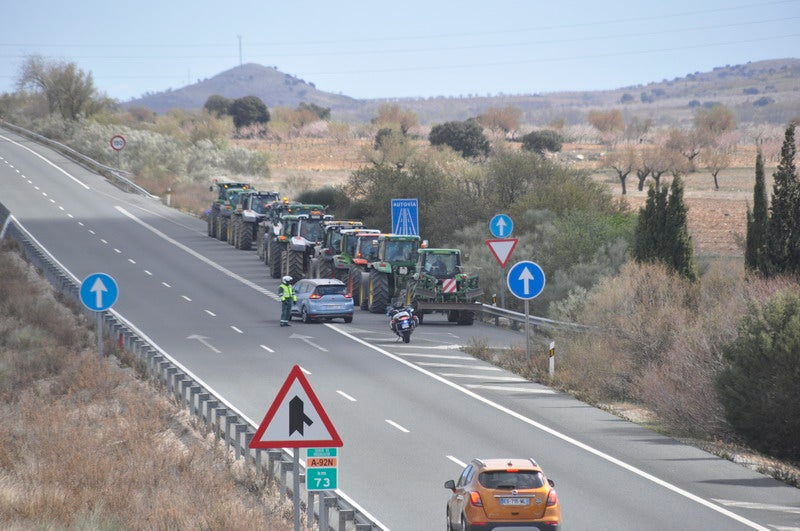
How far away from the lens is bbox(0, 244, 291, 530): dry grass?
14.8 m

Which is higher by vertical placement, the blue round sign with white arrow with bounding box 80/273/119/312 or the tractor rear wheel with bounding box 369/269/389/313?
the blue round sign with white arrow with bounding box 80/273/119/312

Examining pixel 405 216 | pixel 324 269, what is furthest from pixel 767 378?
pixel 405 216

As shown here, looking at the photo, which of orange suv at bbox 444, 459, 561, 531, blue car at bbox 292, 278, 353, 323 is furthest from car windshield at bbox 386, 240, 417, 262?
orange suv at bbox 444, 459, 561, 531

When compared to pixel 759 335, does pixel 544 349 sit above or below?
below

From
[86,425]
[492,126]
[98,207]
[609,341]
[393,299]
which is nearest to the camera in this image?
[86,425]

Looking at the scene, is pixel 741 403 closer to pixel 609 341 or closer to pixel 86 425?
pixel 609 341

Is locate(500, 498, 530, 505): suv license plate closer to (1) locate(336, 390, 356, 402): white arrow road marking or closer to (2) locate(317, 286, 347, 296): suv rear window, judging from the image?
(1) locate(336, 390, 356, 402): white arrow road marking

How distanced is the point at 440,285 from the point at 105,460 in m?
20.4

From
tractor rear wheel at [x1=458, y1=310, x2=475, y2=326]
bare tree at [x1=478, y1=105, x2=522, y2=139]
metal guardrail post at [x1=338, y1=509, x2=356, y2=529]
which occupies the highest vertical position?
bare tree at [x1=478, y1=105, x2=522, y2=139]

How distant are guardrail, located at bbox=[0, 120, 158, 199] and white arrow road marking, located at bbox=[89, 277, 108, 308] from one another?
50876mm

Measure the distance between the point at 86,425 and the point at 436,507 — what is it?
669 centimetres

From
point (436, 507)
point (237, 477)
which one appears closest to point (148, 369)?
point (237, 477)

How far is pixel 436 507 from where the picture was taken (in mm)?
17531

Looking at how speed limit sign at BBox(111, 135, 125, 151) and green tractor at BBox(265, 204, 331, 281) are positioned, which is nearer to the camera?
green tractor at BBox(265, 204, 331, 281)
